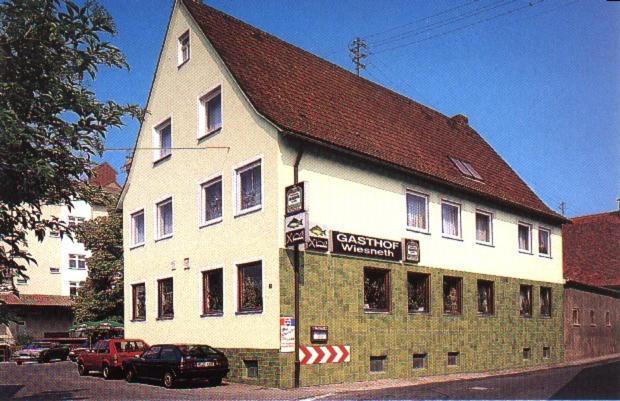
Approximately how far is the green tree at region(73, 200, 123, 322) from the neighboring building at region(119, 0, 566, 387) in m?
15.1

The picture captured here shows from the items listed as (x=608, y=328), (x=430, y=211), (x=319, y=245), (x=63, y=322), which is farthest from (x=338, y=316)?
(x=63, y=322)

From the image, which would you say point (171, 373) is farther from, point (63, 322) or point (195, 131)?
point (63, 322)

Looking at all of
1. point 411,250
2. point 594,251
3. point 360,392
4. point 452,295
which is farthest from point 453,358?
point 594,251

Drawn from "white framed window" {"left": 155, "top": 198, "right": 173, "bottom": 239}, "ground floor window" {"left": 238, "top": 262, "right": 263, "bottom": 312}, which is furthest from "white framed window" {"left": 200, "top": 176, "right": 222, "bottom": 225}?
"white framed window" {"left": 155, "top": 198, "right": 173, "bottom": 239}

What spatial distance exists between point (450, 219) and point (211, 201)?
8.90 metres

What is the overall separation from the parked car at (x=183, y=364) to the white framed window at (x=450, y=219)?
9.82 meters

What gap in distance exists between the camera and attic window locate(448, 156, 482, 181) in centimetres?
2819

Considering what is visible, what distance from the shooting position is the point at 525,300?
30.2 meters

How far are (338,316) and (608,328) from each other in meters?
22.6

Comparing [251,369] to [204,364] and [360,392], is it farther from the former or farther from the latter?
[360,392]

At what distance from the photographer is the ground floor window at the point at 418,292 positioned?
2380 cm

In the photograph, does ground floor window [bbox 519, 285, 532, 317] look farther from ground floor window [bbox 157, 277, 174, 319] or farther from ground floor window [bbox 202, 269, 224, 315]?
ground floor window [bbox 157, 277, 174, 319]

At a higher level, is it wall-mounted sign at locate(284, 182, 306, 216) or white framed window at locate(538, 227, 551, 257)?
wall-mounted sign at locate(284, 182, 306, 216)

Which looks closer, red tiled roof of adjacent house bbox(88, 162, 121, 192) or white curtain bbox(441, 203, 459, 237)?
white curtain bbox(441, 203, 459, 237)
